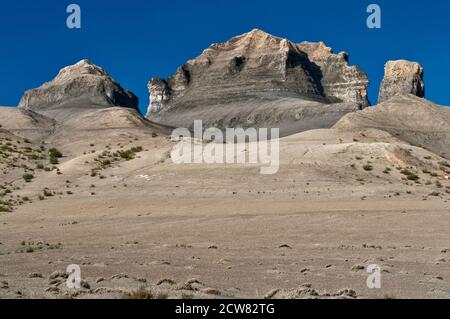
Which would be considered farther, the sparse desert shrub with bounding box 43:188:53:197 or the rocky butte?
the rocky butte

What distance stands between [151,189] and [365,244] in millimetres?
19853

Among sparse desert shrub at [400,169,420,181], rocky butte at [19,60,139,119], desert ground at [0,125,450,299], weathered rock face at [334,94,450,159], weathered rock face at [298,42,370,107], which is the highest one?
weathered rock face at [298,42,370,107]

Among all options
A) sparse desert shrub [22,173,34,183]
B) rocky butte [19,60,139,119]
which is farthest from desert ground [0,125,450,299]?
rocky butte [19,60,139,119]

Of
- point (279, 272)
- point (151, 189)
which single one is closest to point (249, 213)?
point (151, 189)

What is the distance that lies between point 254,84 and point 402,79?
32215 millimetres

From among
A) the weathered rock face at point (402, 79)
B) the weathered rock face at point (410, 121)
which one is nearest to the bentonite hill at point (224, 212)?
the weathered rock face at point (410, 121)

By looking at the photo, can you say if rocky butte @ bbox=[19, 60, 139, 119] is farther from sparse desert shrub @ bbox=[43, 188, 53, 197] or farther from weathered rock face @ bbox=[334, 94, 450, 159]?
sparse desert shrub @ bbox=[43, 188, 53, 197]

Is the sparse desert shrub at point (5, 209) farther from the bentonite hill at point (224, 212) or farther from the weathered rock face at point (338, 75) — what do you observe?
the weathered rock face at point (338, 75)

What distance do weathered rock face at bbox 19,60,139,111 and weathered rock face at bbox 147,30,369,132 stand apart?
1281cm

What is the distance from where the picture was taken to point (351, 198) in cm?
3397

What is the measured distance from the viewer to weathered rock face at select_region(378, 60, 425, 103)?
132625mm

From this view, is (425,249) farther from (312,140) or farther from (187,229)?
(312,140)

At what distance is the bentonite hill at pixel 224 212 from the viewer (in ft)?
45.8

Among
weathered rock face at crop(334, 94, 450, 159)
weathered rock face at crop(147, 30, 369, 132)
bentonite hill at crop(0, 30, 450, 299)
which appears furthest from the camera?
weathered rock face at crop(147, 30, 369, 132)
